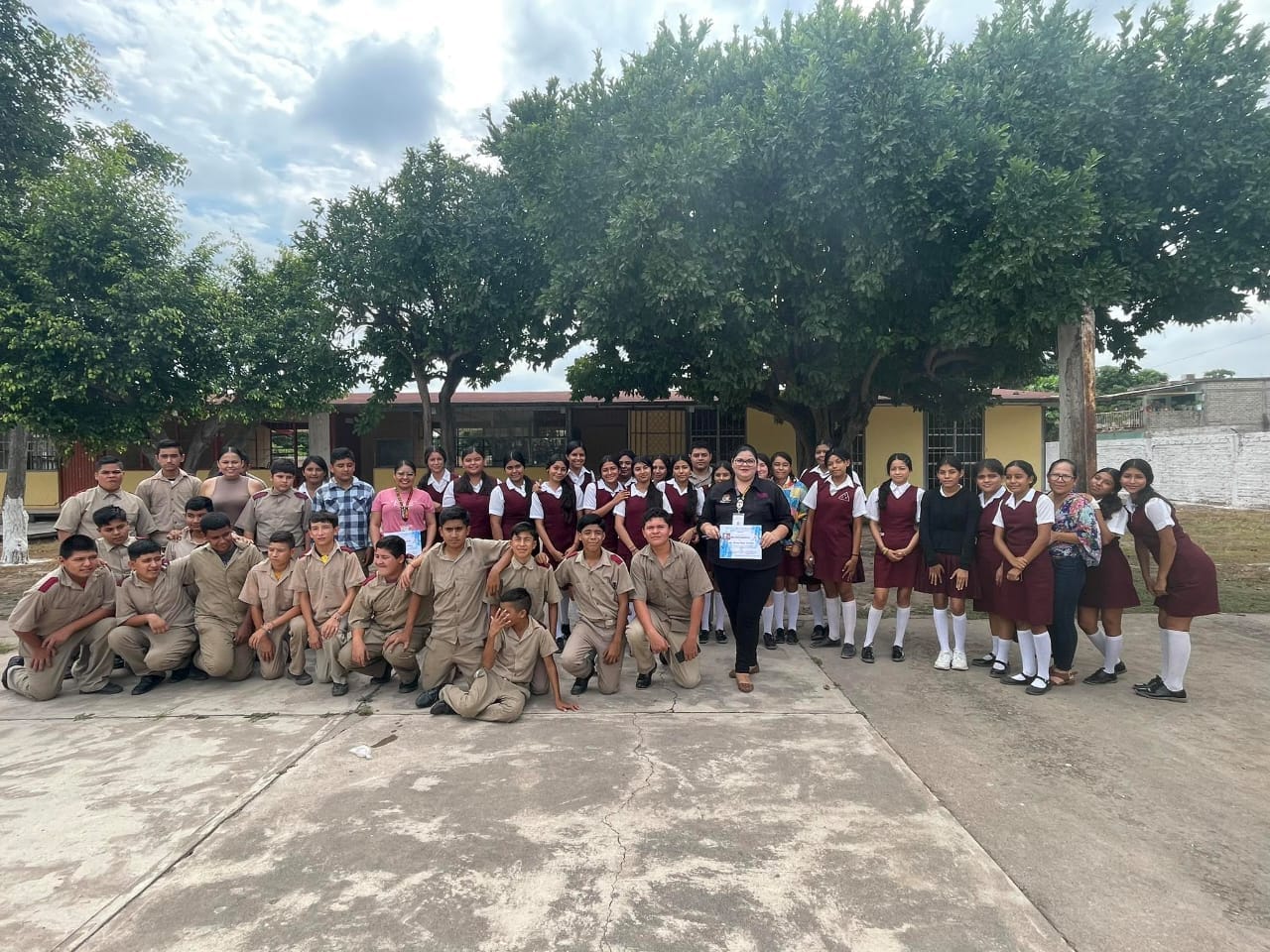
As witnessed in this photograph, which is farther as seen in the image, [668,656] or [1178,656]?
[668,656]

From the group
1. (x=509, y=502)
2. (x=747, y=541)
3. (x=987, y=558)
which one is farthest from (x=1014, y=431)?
(x=509, y=502)

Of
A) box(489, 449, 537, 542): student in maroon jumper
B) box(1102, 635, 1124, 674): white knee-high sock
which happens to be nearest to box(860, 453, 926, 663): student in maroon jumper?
box(1102, 635, 1124, 674): white knee-high sock

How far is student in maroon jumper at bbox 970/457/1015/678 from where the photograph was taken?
467cm

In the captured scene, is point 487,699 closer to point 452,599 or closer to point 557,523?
point 452,599

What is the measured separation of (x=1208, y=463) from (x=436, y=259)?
20.3 m

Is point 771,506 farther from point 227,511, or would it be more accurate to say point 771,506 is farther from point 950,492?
point 227,511

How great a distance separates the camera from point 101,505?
5.14 meters

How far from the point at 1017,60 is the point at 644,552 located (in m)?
7.14

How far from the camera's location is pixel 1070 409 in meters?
8.86

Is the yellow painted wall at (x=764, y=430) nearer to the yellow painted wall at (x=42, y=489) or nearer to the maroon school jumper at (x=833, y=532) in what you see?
the maroon school jumper at (x=833, y=532)

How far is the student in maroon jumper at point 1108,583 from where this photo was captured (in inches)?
174

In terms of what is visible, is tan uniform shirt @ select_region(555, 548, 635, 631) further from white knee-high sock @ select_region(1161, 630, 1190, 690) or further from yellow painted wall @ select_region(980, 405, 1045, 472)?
yellow painted wall @ select_region(980, 405, 1045, 472)

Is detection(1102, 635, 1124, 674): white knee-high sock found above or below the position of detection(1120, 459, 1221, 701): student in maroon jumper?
below

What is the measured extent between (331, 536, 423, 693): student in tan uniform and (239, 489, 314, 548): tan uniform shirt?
46.9 inches
